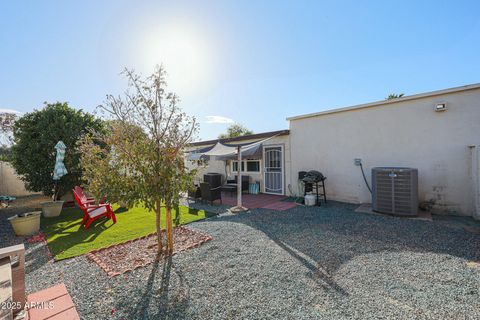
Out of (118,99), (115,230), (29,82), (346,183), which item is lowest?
(115,230)

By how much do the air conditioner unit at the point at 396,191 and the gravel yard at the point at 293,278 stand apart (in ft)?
4.52

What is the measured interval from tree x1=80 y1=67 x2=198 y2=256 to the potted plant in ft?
13.1

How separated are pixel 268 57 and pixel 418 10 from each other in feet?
18.7

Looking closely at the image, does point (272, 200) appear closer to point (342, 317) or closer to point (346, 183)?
point (346, 183)

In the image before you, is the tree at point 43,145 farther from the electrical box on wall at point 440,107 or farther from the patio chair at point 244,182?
the electrical box on wall at point 440,107

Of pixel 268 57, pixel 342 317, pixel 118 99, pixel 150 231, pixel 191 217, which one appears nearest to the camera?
pixel 342 317

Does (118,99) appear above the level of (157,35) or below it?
below

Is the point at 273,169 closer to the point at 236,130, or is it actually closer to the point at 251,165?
the point at 251,165

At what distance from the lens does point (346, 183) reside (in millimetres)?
10133

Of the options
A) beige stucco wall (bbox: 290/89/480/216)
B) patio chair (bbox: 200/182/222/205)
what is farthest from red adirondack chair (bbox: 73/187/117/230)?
beige stucco wall (bbox: 290/89/480/216)

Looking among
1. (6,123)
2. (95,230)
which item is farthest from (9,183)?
(95,230)

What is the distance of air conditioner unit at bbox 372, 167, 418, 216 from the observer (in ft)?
24.1

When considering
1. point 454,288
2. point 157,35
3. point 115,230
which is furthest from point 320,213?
point 157,35

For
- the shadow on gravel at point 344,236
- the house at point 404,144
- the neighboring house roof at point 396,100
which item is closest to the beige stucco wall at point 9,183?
the shadow on gravel at point 344,236
